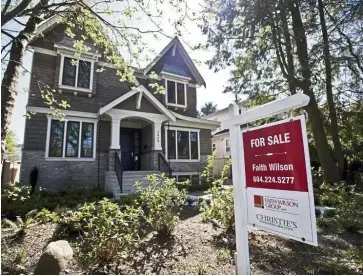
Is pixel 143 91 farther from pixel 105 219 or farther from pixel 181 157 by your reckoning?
pixel 105 219

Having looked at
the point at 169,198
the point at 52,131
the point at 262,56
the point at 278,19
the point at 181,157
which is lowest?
the point at 169,198

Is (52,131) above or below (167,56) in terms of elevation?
below

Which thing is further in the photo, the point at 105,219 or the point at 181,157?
the point at 181,157

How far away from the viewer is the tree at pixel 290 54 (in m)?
10.2

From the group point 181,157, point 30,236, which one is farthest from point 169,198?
point 181,157

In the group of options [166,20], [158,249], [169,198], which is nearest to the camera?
[158,249]

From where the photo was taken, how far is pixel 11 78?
15.2 ft

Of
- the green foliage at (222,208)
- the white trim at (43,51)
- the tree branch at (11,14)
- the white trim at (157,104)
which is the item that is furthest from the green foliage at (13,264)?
the white trim at (43,51)

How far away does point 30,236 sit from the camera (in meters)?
4.47

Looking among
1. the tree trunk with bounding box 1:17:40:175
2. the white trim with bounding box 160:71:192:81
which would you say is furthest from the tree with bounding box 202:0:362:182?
the tree trunk with bounding box 1:17:40:175

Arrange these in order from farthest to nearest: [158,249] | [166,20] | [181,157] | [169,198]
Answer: [181,157] → [166,20] → [169,198] → [158,249]

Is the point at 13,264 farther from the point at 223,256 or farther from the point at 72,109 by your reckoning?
the point at 72,109

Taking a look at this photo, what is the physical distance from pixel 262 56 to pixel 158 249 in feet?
35.8

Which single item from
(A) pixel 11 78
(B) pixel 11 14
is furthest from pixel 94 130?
(B) pixel 11 14
